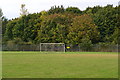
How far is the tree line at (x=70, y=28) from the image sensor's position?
6431cm

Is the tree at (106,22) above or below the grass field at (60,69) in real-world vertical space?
above

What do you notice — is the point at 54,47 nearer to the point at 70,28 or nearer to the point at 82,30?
the point at 70,28

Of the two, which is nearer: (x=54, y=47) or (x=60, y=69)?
(x=60, y=69)

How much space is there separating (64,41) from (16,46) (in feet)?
35.8

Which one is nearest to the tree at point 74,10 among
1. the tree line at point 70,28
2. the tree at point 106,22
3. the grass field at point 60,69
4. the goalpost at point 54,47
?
the tree line at point 70,28

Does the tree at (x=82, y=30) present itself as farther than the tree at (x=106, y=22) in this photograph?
No

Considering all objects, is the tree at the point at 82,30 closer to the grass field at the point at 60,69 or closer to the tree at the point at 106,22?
the tree at the point at 106,22

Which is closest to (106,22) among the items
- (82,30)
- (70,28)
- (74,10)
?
(82,30)

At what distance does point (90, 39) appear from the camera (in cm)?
6456

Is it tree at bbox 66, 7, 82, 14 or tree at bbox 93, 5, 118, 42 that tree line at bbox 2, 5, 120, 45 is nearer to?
tree at bbox 93, 5, 118, 42

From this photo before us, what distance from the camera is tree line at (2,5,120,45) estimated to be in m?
64.3

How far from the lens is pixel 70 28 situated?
65750mm

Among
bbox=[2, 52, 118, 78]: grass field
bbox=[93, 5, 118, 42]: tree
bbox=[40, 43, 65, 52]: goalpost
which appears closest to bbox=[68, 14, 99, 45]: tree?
bbox=[93, 5, 118, 42]: tree

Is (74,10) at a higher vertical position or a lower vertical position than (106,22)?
higher
